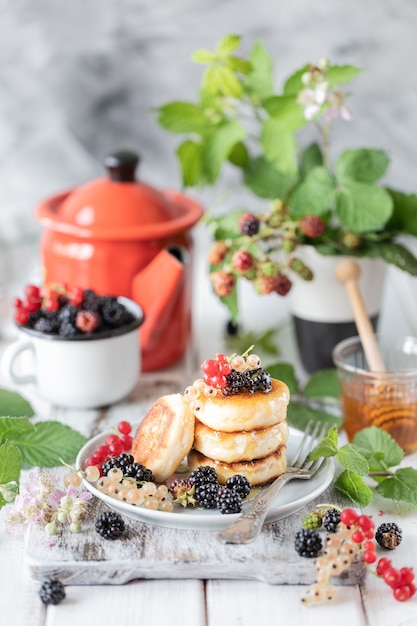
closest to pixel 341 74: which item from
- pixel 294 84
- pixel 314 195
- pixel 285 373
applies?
pixel 294 84

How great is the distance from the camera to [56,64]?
2.59 m

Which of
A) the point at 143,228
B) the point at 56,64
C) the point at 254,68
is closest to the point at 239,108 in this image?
the point at 56,64

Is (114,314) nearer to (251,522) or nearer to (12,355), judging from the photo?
(12,355)

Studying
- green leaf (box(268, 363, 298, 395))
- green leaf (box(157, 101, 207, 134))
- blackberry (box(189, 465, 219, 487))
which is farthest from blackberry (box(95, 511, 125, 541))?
green leaf (box(157, 101, 207, 134))

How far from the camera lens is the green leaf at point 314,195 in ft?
5.78

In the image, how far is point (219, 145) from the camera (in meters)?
1.96

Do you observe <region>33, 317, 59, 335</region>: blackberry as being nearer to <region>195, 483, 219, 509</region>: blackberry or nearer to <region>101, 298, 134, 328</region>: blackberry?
<region>101, 298, 134, 328</region>: blackberry

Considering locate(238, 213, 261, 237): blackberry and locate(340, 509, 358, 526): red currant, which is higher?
locate(238, 213, 261, 237): blackberry

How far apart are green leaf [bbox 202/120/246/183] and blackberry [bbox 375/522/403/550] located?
91 centimetres

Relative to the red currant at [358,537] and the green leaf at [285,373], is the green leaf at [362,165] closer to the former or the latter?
the green leaf at [285,373]

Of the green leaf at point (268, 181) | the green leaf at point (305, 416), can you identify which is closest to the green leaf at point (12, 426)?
the green leaf at point (305, 416)

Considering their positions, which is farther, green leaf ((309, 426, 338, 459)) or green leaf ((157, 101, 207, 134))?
green leaf ((157, 101, 207, 134))

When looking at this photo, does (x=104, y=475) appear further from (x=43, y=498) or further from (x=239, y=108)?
(x=239, y=108)

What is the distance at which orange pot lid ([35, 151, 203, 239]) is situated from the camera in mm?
1868
